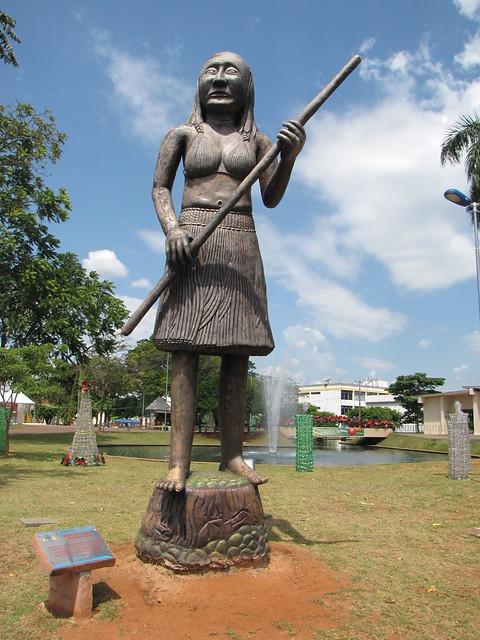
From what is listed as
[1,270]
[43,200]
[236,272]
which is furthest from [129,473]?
[43,200]

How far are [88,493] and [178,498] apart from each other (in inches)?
178

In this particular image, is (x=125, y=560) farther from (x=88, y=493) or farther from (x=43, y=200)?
(x=43, y=200)

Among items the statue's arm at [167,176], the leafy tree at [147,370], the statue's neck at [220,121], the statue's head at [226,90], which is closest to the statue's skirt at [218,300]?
the statue's arm at [167,176]

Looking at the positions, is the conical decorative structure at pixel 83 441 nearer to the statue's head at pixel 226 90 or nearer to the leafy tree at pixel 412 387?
the statue's head at pixel 226 90

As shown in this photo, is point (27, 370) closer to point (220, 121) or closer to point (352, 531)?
point (352, 531)

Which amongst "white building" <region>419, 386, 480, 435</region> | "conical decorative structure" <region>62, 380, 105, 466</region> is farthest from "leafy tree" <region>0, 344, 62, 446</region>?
"white building" <region>419, 386, 480, 435</region>

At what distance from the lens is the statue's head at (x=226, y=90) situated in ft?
14.2

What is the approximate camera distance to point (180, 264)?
3904 millimetres

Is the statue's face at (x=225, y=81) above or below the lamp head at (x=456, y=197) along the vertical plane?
below

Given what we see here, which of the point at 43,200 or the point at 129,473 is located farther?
the point at 43,200

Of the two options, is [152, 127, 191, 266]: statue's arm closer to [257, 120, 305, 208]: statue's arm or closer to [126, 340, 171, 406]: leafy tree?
[257, 120, 305, 208]: statue's arm

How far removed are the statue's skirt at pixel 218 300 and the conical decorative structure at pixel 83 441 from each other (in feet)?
27.4

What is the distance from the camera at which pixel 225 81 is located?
4305 mm

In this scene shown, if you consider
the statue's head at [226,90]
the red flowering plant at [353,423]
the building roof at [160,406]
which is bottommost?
the red flowering plant at [353,423]
